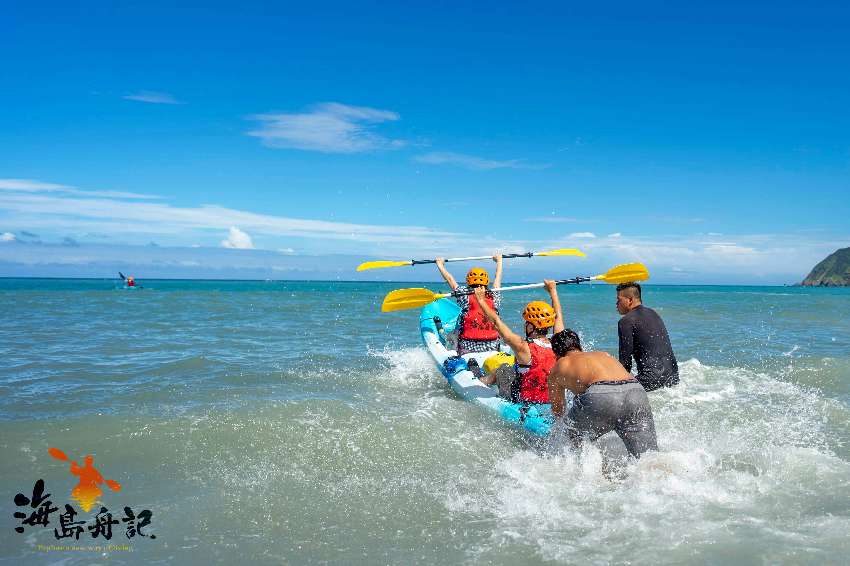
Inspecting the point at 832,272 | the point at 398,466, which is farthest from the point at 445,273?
the point at 832,272

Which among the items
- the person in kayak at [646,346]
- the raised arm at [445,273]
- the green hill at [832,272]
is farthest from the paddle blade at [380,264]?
the green hill at [832,272]

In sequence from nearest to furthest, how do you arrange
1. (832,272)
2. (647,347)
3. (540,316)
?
(647,347)
(540,316)
(832,272)

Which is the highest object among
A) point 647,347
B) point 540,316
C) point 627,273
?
point 627,273

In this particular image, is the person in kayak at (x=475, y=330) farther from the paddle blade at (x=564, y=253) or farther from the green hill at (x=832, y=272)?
the green hill at (x=832, y=272)

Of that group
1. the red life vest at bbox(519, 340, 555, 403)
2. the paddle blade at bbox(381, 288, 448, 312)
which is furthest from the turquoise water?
the paddle blade at bbox(381, 288, 448, 312)

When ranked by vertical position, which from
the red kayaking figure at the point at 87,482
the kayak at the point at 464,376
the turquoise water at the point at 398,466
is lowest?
the red kayaking figure at the point at 87,482

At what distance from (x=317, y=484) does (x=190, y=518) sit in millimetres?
1193

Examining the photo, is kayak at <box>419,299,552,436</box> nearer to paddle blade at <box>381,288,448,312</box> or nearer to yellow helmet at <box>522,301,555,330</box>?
yellow helmet at <box>522,301,555,330</box>

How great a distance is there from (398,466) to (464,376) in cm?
314

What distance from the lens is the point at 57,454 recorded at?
628cm

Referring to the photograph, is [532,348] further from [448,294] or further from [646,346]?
[448,294]

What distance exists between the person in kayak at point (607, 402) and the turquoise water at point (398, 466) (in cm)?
28

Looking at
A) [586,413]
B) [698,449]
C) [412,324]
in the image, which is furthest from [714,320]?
[586,413]

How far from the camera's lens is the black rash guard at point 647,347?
20.3 feet
